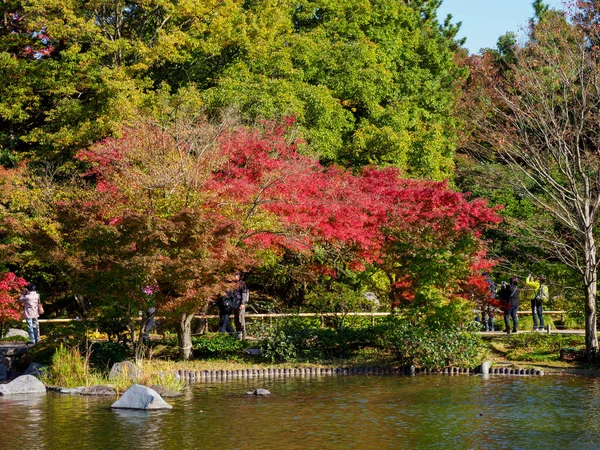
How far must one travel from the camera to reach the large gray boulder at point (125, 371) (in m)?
17.9

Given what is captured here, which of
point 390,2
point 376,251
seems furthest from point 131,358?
point 390,2

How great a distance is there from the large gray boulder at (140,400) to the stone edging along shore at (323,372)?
379 cm

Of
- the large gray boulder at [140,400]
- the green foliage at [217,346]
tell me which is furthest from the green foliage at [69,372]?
the green foliage at [217,346]

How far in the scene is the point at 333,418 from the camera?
14.3 meters

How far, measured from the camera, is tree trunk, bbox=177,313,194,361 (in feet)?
69.7

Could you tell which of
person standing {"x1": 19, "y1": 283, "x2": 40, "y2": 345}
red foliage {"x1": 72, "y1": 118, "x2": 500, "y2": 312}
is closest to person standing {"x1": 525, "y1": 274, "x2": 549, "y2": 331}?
red foliage {"x1": 72, "y1": 118, "x2": 500, "y2": 312}

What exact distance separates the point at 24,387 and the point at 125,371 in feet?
6.77

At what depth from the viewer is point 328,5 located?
32.1 meters

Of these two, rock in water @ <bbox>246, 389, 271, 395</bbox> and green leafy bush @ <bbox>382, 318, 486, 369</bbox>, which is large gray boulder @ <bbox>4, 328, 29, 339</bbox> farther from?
green leafy bush @ <bbox>382, 318, 486, 369</bbox>

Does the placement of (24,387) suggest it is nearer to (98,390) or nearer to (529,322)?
(98,390)

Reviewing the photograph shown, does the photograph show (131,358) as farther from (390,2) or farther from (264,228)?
(390,2)

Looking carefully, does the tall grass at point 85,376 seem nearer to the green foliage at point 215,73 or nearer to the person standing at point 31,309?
the person standing at point 31,309

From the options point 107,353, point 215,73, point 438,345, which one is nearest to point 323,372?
point 438,345

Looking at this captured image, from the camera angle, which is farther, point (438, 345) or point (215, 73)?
point (215, 73)
